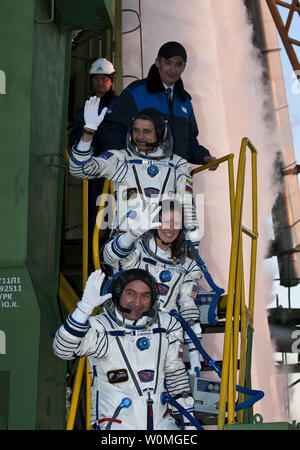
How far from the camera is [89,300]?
4.05 meters

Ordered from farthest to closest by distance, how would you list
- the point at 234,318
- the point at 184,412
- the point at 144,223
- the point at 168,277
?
the point at 168,277, the point at 234,318, the point at 144,223, the point at 184,412

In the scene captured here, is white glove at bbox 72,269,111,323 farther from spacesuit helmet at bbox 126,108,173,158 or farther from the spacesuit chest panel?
spacesuit helmet at bbox 126,108,173,158

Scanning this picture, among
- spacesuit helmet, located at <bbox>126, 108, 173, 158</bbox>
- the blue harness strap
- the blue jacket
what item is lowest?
the blue harness strap

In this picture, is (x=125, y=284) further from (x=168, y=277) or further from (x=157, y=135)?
(x=157, y=135)

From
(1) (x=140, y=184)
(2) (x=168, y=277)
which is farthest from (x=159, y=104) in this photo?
(2) (x=168, y=277)

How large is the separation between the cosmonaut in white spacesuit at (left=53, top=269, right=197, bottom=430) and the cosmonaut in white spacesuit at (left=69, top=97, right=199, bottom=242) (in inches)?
42.7

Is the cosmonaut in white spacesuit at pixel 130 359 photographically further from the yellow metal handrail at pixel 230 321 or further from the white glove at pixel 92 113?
the white glove at pixel 92 113

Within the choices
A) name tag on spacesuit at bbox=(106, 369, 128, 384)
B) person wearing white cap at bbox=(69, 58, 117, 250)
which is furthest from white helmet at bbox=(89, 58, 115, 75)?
name tag on spacesuit at bbox=(106, 369, 128, 384)

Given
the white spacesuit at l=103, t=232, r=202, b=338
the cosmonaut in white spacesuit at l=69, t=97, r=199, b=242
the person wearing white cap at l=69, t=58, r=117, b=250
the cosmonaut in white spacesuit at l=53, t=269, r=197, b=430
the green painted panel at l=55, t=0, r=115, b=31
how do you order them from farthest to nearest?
the person wearing white cap at l=69, t=58, r=117, b=250 < the green painted panel at l=55, t=0, r=115, b=31 < the cosmonaut in white spacesuit at l=69, t=97, r=199, b=242 < the white spacesuit at l=103, t=232, r=202, b=338 < the cosmonaut in white spacesuit at l=53, t=269, r=197, b=430

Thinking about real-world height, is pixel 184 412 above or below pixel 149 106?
below

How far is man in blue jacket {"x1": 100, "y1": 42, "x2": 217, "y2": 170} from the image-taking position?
246 inches

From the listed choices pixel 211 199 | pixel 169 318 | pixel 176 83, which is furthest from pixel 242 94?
pixel 169 318

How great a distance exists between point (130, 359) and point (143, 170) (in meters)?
1.79
